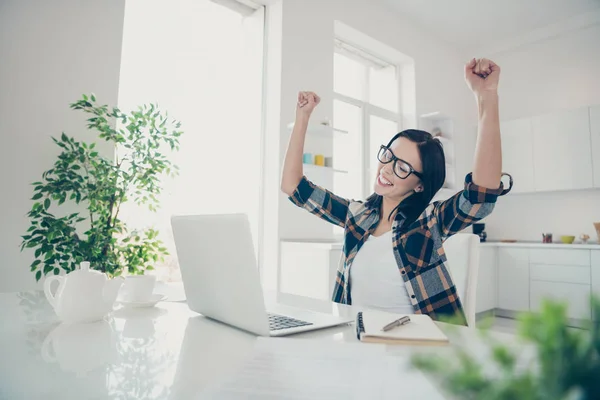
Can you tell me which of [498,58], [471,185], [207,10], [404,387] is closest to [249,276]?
[404,387]

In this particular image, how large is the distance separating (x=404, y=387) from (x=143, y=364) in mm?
405

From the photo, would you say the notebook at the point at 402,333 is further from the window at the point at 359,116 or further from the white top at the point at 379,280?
the window at the point at 359,116

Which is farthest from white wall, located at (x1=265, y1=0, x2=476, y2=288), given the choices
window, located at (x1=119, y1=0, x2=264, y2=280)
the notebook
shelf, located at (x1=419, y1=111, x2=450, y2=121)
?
the notebook

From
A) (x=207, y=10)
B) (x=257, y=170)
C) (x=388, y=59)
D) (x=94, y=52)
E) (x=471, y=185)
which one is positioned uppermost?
(x=388, y=59)

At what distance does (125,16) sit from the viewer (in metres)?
2.67

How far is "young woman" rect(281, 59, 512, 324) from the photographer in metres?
1.20

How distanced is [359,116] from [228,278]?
381 centimetres

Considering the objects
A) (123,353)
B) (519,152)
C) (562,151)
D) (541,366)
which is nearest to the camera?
(541,366)

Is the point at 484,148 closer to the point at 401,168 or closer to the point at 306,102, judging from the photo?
the point at 401,168

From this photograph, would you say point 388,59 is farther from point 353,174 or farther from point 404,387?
point 404,387

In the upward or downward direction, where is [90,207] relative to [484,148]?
downward

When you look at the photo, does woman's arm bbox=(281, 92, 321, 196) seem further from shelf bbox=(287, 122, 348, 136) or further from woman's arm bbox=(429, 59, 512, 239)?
shelf bbox=(287, 122, 348, 136)

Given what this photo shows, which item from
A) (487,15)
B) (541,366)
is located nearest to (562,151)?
(487,15)

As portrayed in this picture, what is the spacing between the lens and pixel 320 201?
1.60 metres
